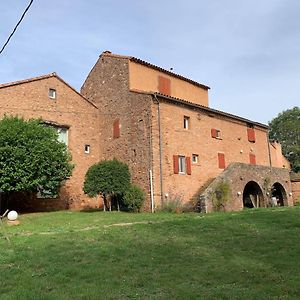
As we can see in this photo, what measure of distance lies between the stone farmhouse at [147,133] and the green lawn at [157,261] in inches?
334

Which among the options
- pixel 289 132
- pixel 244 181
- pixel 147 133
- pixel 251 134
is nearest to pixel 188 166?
pixel 147 133

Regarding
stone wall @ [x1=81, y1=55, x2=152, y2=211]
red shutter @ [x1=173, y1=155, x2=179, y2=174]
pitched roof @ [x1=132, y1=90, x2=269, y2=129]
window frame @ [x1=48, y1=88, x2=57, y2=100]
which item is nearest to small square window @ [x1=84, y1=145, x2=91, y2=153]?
stone wall @ [x1=81, y1=55, x2=152, y2=211]

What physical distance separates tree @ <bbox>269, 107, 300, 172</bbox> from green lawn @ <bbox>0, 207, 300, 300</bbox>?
140 ft

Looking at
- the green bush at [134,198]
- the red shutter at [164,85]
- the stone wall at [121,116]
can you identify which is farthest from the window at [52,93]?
the green bush at [134,198]

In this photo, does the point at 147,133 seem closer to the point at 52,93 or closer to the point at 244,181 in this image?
the point at 52,93

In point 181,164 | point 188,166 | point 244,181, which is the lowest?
point 244,181

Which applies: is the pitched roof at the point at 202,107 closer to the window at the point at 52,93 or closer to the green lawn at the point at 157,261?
the window at the point at 52,93

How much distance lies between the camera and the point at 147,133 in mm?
23375

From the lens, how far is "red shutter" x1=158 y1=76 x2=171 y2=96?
92.3 feet

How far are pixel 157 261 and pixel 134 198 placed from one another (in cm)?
1299

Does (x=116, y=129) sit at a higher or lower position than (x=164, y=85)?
lower

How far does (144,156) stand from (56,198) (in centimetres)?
590

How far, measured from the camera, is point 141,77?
87.0 feet

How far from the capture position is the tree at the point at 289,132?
182 feet
